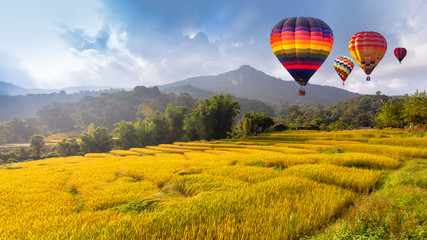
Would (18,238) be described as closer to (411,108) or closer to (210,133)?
(411,108)

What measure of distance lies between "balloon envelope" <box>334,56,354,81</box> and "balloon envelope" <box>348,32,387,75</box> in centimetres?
390

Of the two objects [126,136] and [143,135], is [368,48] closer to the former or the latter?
[143,135]

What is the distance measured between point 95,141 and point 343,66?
196 ft

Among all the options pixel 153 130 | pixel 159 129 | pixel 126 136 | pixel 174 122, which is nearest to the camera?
pixel 126 136

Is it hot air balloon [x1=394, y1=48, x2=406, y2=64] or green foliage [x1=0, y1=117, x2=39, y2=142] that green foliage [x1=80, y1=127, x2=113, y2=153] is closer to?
hot air balloon [x1=394, y1=48, x2=406, y2=64]

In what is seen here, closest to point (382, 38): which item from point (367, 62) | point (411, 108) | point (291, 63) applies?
point (367, 62)

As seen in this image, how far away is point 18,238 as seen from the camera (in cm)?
320

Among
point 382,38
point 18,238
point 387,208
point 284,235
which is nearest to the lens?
point 284,235

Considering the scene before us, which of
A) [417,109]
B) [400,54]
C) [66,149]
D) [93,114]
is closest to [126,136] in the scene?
[66,149]

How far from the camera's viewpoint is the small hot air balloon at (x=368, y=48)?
26141 mm

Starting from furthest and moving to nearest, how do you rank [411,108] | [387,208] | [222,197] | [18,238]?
1. [411,108]
2. [222,197]
3. [387,208]
4. [18,238]

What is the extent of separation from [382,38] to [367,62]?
3.59 meters

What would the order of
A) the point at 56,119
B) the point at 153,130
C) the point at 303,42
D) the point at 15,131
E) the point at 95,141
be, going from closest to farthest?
1. the point at 303,42
2. the point at 95,141
3. the point at 153,130
4. the point at 15,131
5. the point at 56,119

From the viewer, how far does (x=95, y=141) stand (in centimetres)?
4788
